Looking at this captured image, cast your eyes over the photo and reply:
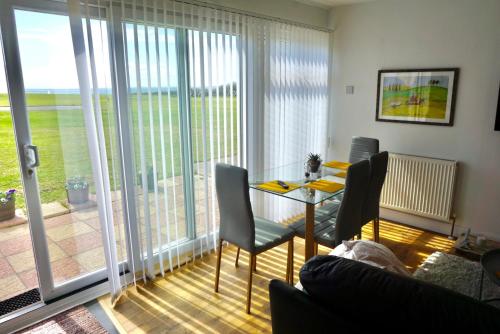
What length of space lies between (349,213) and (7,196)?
244cm

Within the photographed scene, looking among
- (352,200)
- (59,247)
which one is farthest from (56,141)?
(352,200)

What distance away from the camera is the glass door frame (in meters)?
2.05

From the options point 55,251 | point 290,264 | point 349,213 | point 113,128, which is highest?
point 113,128

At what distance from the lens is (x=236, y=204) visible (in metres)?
2.38

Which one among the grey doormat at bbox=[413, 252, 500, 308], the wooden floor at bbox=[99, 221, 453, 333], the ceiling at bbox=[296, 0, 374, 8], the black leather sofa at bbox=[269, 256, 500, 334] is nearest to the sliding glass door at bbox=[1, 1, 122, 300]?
the wooden floor at bbox=[99, 221, 453, 333]

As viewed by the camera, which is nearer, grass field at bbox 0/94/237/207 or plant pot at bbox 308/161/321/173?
grass field at bbox 0/94/237/207

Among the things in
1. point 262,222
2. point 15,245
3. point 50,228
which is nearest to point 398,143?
point 262,222

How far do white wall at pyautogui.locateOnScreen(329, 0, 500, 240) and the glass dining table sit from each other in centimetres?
117

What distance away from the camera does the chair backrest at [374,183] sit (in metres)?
2.74

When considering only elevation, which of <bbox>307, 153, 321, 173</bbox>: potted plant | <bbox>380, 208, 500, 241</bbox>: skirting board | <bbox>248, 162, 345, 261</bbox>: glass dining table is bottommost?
<bbox>380, 208, 500, 241</bbox>: skirting board

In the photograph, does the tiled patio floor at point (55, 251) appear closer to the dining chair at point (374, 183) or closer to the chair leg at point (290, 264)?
the chair leg at point (290, 264)

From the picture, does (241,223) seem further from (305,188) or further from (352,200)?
(352,200)

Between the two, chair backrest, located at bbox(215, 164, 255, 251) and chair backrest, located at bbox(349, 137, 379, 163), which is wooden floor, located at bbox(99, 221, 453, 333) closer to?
chair backrest, located at bbox(215, 164, 255, 251)

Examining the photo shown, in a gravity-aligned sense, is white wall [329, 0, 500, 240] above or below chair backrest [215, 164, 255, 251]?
above
